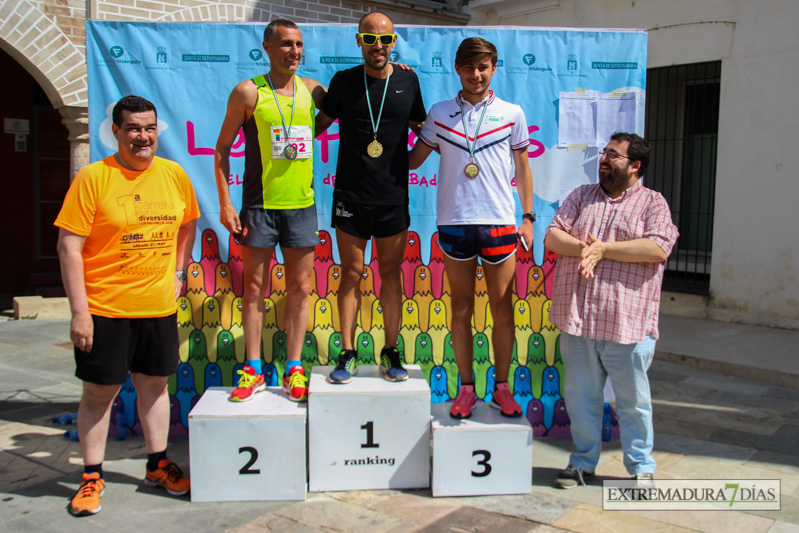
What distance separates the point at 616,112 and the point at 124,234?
9.68 ft

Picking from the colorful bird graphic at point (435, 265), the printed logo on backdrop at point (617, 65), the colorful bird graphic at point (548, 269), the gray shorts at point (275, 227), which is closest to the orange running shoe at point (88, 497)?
the gray shorts at point (275, 227)

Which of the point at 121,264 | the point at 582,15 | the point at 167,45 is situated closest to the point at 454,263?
the point at 121,264

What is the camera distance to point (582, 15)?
9.34m

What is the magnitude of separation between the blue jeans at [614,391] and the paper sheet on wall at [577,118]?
141cm

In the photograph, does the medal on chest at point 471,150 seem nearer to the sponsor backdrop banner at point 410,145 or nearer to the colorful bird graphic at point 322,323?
the sponsor backdrop banner at point 410,145

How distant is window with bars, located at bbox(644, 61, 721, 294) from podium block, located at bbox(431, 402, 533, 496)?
222 inches

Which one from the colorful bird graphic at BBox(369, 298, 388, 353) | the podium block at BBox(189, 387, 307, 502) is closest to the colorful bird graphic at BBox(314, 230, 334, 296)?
the colorful bird graphic at BBox(369, 298, 388, 353)

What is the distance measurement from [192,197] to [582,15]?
7.50 meters

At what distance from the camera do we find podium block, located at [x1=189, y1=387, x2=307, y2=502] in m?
3.35

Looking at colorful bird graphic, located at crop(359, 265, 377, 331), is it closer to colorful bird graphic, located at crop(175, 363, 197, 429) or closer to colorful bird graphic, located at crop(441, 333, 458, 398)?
colorful bird graphic, located at crop(441, 333, 458, 398)

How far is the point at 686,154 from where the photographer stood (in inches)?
348

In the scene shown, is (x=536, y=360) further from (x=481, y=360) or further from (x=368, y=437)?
(x=368, y=437)

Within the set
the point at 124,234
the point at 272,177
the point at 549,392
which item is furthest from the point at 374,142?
the point at 549,392

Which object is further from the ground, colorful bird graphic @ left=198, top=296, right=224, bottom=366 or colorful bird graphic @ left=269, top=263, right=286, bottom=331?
colorful bird graphic @ left=269, top=263, right=286, bottom=331
